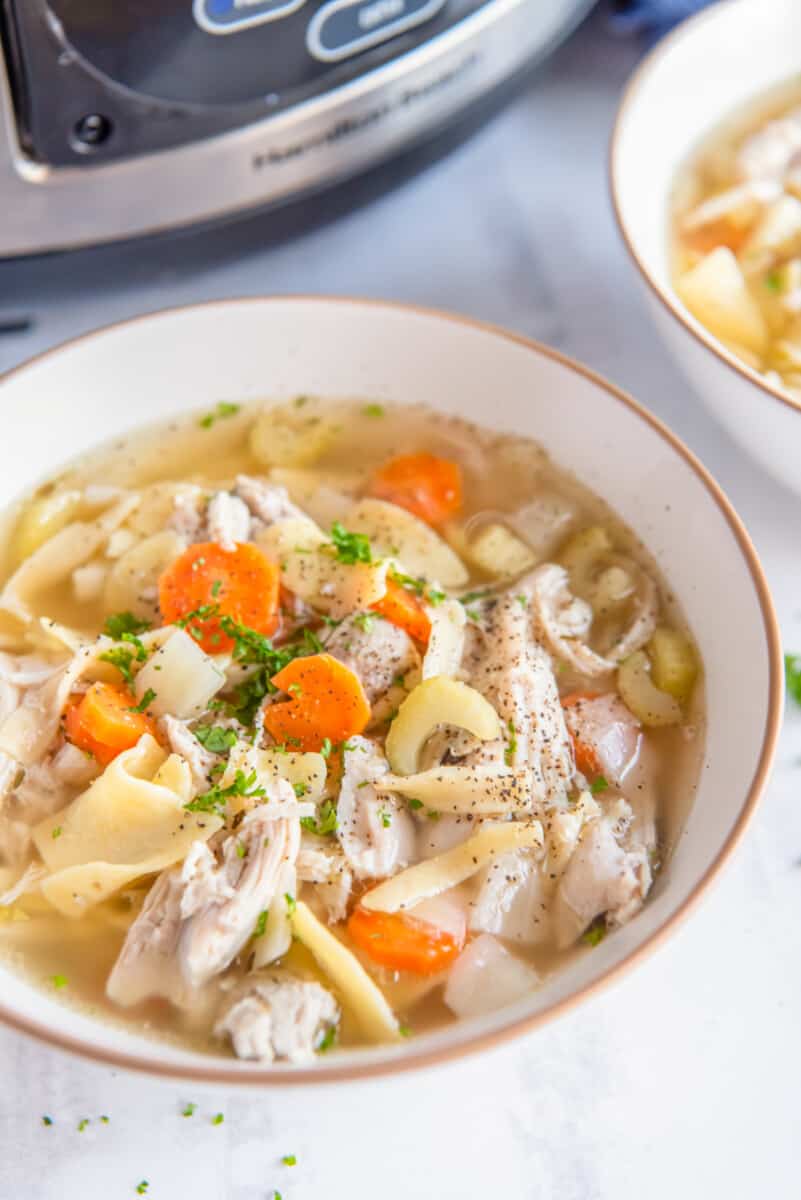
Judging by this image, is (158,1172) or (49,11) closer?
(158,1172)

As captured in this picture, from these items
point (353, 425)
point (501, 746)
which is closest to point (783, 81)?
point (353, 425)

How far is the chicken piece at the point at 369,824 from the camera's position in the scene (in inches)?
62.3

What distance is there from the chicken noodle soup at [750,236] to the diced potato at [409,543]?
648 millimetres

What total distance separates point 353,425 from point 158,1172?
1.24 meters

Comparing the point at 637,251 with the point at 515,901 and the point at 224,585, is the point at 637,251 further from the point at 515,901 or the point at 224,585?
the point at 515,901

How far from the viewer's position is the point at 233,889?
1.49 m

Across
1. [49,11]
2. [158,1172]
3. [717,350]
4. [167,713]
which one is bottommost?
[158,1172]

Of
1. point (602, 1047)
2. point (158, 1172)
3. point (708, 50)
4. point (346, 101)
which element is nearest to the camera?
point (158, 1172)

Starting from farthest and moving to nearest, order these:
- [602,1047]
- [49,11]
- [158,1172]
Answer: [49,11] < [602,1047] < [158,1172]

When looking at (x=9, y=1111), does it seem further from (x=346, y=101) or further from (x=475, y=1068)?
(x=346, y=101)

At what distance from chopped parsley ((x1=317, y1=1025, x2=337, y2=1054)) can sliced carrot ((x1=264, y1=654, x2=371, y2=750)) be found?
1.30 ft

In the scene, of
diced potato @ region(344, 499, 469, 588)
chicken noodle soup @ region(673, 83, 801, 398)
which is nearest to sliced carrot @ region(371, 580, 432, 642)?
diced potato @ region(344, 499, 469, 588)

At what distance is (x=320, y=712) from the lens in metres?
1.70

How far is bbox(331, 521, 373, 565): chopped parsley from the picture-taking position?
185 centimetres
